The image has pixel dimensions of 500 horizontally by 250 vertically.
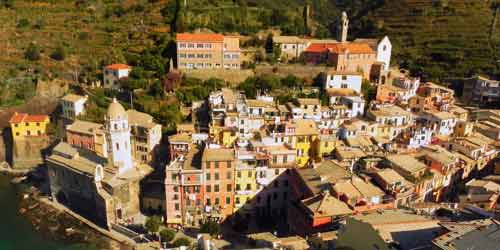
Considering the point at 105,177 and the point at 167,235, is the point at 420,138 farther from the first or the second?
the point at 105,177

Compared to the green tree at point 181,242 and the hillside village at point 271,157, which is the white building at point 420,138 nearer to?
the hillside village at point 271,157

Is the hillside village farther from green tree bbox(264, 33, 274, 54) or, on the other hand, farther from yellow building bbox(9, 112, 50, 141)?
green tree bbox(264, 33, 274, 54)

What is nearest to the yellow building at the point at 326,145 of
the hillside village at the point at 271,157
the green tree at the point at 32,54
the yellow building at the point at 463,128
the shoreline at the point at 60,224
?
the hillside village at the point at 271,157

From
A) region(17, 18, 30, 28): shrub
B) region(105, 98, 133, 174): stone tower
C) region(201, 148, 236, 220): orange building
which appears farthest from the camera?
region(17, 18, 30, 28): shrub

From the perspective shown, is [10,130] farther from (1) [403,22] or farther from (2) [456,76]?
(1) [403,22]

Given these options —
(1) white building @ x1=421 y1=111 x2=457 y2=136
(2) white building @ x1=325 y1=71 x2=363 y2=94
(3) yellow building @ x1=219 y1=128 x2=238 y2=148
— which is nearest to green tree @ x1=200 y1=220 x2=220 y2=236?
(3) yellow building @ x1=219 y1=128 x2=238 y2=148

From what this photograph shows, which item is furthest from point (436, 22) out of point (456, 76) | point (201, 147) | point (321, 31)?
point (201, 147)

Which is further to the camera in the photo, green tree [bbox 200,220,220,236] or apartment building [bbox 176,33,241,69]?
apartment building [bbox 176,33,241,69]
